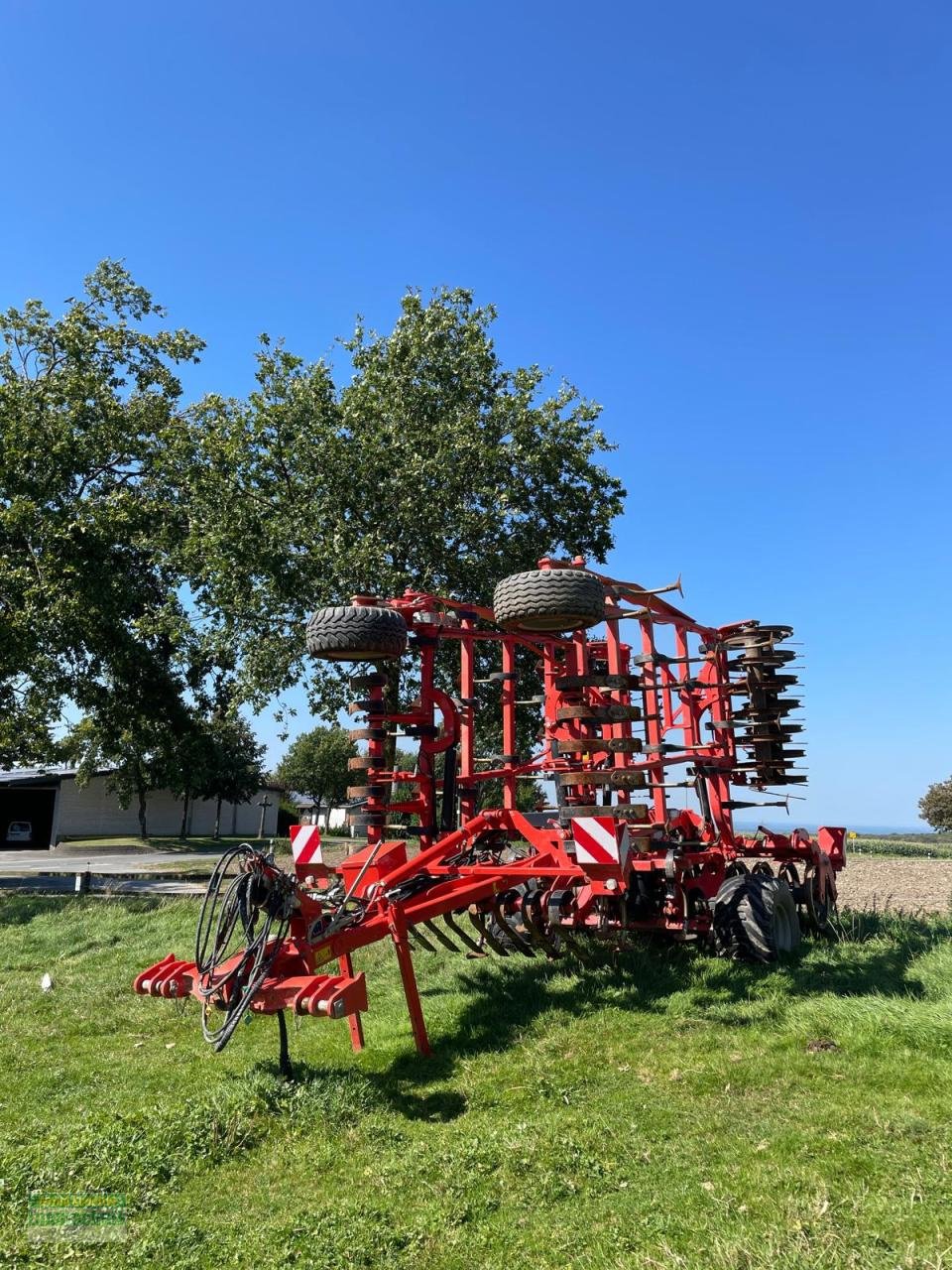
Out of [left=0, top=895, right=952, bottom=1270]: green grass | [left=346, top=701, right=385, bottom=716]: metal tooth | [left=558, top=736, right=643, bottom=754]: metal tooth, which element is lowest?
[left=0, top=895, right=952, bottom=1270]: green grass

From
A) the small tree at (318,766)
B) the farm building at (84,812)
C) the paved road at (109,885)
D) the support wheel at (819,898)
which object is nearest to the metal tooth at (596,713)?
the support wheel at (819,898)

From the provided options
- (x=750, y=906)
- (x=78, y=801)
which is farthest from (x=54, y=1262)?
(x=78, y=801)

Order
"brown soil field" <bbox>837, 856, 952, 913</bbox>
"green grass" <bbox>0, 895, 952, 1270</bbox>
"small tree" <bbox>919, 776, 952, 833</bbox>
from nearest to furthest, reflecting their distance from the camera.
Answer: "green grass" <bbox>0, 895, 952, 1270</bbox>
"brown soil field" <bbox>837, 856, 952, 913</bbox>
"small tree" <bbox>919, 776, 952, 833</bbox>

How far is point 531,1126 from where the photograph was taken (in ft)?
15.4

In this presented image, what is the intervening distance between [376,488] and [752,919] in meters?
11.4

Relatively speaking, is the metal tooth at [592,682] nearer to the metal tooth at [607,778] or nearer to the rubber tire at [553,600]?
the rubber tire at [553,600]

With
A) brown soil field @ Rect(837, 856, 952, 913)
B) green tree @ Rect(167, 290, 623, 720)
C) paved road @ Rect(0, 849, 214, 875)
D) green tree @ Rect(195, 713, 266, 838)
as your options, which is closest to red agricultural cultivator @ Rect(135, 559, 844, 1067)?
brown soil field @ Rect(837, 856, 952, 913)

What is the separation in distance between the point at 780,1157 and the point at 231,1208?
2545 millimetres

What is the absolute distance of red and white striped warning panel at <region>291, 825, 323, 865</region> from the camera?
23.0ft

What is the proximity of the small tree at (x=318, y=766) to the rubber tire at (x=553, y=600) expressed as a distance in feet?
185

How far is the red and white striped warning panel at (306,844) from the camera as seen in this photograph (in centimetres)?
700

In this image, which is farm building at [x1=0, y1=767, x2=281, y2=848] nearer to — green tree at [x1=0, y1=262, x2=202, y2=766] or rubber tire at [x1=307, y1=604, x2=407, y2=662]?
green tree at [x1=0, y1=262, x2=202, y2=766]

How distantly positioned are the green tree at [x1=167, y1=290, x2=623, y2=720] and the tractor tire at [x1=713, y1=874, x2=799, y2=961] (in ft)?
29.8

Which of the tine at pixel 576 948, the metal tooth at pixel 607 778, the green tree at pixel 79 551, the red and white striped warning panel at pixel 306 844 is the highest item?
the green tree at pixel 79 551
